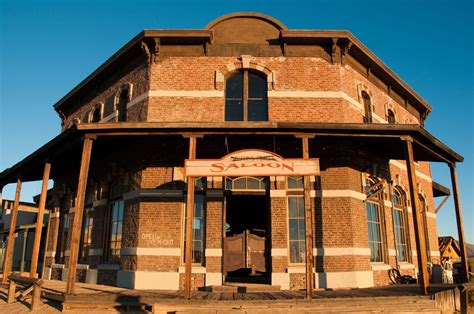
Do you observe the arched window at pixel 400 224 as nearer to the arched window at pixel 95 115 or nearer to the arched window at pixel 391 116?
the arched window at pixel 391 116

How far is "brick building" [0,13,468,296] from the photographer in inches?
423

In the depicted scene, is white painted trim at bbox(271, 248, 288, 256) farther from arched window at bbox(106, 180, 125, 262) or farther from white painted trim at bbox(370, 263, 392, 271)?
arched window at bbox(106, 180, 125, 262)

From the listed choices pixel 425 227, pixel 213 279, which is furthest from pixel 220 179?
pixel 425 227

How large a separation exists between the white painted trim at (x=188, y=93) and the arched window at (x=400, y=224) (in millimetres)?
7447

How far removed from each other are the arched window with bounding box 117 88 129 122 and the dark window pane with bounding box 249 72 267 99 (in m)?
4.63

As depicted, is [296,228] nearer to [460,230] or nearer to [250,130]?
[250,130]

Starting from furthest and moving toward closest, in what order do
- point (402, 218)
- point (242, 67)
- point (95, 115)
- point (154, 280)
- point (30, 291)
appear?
point (95, 115), point (402, 218), point (242, 67), point (154, 280), point (30, 291)

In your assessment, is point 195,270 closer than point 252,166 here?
No

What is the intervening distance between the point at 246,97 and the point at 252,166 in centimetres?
415

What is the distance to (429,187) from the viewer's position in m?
17.4

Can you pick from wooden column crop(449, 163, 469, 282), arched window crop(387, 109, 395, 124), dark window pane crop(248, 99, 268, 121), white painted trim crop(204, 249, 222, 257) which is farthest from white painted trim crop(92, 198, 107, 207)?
wooden column crop(449, 163, 469, 282)

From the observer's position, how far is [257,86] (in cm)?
1268

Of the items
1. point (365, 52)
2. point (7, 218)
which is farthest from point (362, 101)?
point (7, 218)

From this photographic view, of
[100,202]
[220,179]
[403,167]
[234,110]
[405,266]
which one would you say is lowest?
[405,266]
